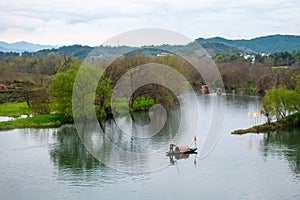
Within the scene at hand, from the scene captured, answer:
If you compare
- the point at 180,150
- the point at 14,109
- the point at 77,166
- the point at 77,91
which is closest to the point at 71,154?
the point at 77,166

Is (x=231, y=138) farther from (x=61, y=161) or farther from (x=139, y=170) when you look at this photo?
(x=61, y=161)

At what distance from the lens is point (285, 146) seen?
28.4 metres

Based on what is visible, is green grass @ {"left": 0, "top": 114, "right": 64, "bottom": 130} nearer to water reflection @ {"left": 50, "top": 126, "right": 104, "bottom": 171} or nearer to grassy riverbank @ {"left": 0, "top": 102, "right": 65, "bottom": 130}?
grassy riverbank @ {"left": 0, "top": 102, "right": 65, "bottom": 130}

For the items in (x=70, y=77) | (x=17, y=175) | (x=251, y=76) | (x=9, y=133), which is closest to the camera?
(x=17, y=175)

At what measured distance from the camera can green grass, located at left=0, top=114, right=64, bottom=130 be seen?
117 ft

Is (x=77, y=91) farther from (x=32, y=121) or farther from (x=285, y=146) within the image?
(x=285, y=146)

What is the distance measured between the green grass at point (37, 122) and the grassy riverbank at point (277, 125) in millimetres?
15313

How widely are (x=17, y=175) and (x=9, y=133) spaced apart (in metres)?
11.6

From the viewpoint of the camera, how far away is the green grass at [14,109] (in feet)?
141

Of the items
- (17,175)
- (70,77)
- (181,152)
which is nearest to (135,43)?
(70,77)

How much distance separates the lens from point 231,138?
101 ft

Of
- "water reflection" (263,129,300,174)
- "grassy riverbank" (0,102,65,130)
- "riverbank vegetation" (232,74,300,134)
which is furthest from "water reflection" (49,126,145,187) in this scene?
"riverbank vegetation" (232,74,300,134)

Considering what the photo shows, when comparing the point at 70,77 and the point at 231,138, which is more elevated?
the point at 70,77

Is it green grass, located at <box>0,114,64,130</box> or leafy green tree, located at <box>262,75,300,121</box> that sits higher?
leafy green tree, located at <box>262,75,300,121</box>
